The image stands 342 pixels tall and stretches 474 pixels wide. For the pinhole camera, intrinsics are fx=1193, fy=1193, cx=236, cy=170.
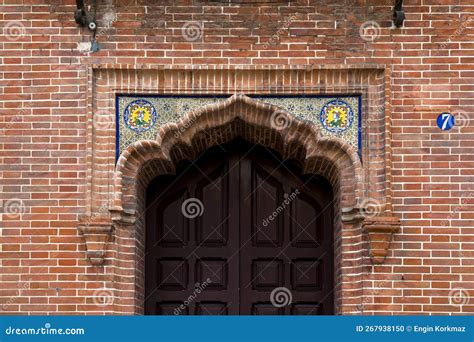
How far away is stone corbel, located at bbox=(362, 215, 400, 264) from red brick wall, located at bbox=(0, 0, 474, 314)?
90 mm

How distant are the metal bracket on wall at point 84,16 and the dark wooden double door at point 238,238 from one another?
1.58 metres

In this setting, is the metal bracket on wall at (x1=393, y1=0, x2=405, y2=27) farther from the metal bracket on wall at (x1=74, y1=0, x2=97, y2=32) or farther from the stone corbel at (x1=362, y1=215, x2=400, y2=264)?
the metal bracket on wall at (x1=74, y1=0, x2=97, y2=32)

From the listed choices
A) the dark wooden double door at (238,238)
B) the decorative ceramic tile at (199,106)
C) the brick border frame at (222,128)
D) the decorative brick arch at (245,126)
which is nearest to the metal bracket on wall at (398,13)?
the brick border frame at (222,128)

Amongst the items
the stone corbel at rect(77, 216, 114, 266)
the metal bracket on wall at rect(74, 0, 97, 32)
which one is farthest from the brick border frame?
the metal bracket on wall at rect(74, 0, 97, 32)

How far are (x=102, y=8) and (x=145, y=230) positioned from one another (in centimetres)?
207

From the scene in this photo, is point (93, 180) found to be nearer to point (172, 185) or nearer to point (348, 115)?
point (172, 185)

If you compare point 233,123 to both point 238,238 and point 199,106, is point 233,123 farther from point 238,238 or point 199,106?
point 238,238

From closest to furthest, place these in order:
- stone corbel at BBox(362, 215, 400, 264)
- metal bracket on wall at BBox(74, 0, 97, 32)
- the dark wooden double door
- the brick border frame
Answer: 1. stone corbel at BBox(362, 215, 400, 264)
2. the brick border frame
3. metal bracket on wall at BBox(74, 0, 97, 32)
4. the dark wooden double door

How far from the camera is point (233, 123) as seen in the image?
1073 centimetres

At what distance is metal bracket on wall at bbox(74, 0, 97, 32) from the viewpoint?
10453 millimetres

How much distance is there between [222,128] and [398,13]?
1.86m

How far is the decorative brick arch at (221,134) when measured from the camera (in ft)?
33.8

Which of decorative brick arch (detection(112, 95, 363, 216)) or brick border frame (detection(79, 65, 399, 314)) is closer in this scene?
brick border frame (detection(79, 65, 399, 314))

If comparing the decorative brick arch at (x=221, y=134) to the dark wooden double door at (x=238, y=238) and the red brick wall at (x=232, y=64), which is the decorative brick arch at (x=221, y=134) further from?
the dark wooden double door at (x=238, y=238)
